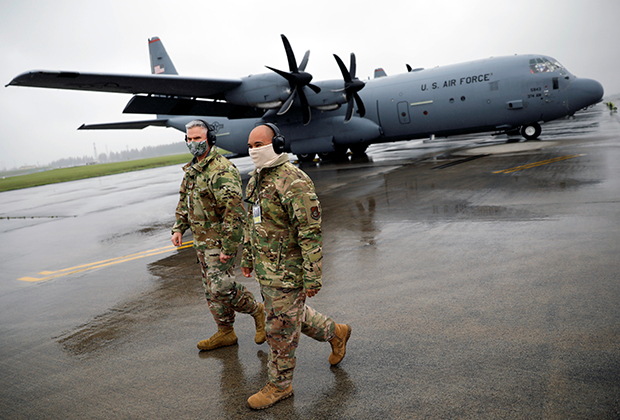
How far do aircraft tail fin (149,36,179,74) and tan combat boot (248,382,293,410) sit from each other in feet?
80.4

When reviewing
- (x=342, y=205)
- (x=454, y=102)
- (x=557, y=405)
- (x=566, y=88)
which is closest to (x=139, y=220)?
(x=342, y=205)

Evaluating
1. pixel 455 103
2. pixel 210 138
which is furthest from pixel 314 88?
pixel 210 138

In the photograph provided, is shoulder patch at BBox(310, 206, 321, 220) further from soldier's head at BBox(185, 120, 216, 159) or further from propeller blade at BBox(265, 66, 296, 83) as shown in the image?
propeller blade at BBox(265, 66, 296, 83)

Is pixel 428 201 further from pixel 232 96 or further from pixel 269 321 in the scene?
pixel 232 96

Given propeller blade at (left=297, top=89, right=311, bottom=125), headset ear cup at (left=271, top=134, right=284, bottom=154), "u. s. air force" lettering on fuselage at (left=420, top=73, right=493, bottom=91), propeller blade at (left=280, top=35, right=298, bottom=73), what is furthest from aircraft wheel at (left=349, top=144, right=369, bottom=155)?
headset ear cup at (left=271, top=134, right=284, bottom=154)

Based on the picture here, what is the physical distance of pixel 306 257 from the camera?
2947 millimetres

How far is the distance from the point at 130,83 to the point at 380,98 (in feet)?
36.4

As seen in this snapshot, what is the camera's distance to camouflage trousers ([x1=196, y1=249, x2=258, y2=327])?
386cm

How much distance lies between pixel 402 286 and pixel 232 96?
14.5 m

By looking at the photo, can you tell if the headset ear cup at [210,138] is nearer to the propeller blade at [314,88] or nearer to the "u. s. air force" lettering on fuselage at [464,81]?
the propeller blade at [314,88]

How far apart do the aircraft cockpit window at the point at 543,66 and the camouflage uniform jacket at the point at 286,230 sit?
58.6ft

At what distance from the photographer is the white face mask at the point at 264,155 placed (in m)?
3.12

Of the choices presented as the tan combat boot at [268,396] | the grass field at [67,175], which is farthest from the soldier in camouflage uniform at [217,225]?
the grass field at [67,175]

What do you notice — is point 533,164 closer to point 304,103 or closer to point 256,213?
point 304,103
